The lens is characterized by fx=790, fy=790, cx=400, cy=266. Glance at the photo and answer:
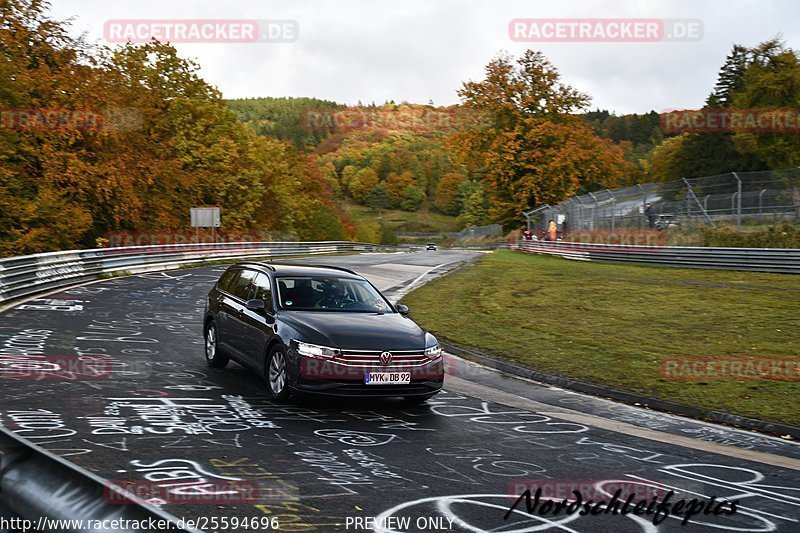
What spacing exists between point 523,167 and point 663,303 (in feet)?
138

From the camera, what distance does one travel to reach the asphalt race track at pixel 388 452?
18.1 ft

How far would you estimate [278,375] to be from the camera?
30.5 ft

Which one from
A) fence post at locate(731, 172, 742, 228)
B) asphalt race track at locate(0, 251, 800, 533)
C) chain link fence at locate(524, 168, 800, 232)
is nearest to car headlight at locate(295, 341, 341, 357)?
asphalt race track at locate(0, 251, 800, 533)

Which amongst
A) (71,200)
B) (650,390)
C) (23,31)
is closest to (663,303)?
(650,390)

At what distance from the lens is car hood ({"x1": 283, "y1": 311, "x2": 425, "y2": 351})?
8.94m

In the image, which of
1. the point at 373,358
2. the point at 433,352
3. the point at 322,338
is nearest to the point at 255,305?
the point at 322,338

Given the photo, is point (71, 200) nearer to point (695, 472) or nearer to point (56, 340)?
point (56, 340)

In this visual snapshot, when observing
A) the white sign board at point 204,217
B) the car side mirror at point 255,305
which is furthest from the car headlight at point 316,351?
the white sign board at point 204,217

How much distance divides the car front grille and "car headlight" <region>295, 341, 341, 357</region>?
0.07 m

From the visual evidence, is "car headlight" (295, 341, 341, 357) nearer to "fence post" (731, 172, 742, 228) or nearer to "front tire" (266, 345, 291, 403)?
"front tire" (266, 345, 291, 403)

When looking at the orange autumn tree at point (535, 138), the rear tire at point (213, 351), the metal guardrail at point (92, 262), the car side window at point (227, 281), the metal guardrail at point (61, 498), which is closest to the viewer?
the metal guardrail at point (61, 498)

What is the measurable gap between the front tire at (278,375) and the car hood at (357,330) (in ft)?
1.25

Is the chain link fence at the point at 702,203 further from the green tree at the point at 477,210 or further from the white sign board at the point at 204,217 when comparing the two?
the green tree at the point at 477,210

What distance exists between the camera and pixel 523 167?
201 feet
